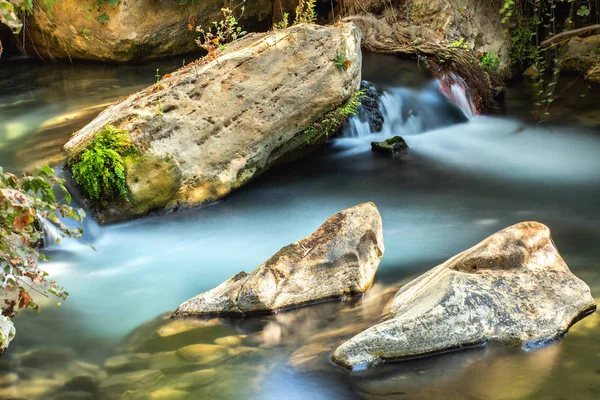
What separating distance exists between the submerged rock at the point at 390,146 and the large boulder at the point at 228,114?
3.68 ft

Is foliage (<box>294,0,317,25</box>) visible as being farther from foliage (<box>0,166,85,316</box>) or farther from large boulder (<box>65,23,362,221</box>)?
foliage (<box>0,166,85,316</box>)

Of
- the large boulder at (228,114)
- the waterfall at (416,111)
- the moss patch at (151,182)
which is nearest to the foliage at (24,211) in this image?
the moss patch at (151,182)

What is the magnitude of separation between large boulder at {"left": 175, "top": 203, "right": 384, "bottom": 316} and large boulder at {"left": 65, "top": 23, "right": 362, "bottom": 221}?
91.4 inches

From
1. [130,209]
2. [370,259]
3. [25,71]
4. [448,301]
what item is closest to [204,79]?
[130,209]

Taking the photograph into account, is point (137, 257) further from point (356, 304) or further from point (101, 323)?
point (356, 304)

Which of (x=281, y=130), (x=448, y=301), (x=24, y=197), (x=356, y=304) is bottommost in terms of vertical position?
(x=356, y=304)

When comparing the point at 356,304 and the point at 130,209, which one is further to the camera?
the point at 130,209

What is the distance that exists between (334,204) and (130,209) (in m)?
2.35

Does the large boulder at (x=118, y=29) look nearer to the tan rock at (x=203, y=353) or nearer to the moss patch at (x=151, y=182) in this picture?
the moss patch at (x=151, y=182)

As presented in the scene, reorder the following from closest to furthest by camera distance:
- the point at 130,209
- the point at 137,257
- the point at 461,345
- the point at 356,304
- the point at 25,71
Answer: the point at 461,345
the point at 356,304
the point at 137,257
the point at 130,209
the point at 25,71

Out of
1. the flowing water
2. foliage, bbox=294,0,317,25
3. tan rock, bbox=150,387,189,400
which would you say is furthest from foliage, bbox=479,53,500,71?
tan rock, bbox=150,387,189,400

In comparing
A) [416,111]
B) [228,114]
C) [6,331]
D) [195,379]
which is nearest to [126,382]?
[195,379]

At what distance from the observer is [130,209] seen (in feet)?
24.6

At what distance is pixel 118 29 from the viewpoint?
12.9 meters
